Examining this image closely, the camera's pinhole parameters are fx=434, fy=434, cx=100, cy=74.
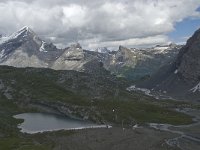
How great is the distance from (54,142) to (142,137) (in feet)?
132

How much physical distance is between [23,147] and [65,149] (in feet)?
52.7

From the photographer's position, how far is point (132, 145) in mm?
176625

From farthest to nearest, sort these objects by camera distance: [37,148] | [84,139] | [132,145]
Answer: [84,139], [132,145], [37,148]

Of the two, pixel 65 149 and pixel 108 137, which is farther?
pixel 108 137

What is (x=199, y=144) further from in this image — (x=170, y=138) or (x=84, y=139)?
(x=84, y=139)

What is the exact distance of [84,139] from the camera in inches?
7559

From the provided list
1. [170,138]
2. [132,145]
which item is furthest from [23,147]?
[170,138]

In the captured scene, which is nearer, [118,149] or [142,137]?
[118,149]

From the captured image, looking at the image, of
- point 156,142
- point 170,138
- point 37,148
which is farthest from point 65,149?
point 170,138

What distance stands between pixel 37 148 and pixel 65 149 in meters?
11.3

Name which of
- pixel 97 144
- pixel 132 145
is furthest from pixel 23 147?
pixel 132 145

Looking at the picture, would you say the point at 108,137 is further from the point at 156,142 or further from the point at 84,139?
the point at 156,142

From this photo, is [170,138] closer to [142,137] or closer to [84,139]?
[142,137]

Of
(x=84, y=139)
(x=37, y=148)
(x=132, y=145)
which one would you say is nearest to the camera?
(x=37, y=148)
